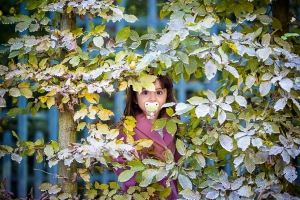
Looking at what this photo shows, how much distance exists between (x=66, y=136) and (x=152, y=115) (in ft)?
1.22

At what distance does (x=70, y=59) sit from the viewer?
178 centimetres

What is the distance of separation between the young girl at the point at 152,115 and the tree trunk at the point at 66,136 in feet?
0.66

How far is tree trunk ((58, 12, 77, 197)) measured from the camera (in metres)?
1.80

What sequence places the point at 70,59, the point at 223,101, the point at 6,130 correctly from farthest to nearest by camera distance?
the point at 6,130
the point at 70,59
the point at 223,101

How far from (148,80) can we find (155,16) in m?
1.76

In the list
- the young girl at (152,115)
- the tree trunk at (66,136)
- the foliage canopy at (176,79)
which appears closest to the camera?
the foliage canopy at (176,79)

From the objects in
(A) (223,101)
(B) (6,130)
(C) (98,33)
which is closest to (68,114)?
(C) (98,33)

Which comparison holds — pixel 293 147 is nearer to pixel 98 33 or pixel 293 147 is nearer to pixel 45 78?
pixel 98 33

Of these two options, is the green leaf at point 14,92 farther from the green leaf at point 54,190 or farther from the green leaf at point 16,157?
the green leaf at point 54,190

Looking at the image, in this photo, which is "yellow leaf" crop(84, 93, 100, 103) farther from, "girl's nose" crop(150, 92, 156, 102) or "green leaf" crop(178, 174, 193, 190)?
"green leaf" crop(178, 174, 193, 190)

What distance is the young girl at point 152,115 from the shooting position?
192 cm

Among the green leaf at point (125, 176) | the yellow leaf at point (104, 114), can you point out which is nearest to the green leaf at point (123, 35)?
the yellow leaf at point (104, 114)

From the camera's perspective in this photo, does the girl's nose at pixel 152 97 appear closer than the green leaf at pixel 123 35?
No

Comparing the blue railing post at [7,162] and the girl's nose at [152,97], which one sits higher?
the girl's nose at [152,97]
